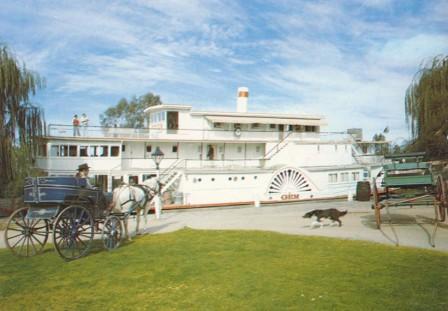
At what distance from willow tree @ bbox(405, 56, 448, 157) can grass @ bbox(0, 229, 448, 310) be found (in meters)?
7.69

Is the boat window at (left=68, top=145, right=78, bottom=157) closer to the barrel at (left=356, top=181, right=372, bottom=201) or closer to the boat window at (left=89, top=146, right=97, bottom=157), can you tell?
the boat window at (left=89, top=146, right=97, bottom=157)

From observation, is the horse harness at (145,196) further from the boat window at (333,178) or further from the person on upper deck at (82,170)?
the boat window at (333,178)

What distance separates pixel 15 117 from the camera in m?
19.8

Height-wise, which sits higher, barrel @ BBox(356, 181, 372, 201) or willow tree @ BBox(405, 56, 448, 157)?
willow tree @ BBox(405, 56, 448, 157)

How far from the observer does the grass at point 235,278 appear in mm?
6359

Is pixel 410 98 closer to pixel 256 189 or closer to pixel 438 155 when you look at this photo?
pixel 438 155

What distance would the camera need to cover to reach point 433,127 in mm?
16359

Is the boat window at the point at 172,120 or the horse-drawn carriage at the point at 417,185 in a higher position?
the boat window at the point at 172,120

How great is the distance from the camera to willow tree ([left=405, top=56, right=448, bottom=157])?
633 inches

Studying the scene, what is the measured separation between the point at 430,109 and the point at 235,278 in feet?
45.3

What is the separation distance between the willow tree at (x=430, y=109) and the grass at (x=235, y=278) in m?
7.69

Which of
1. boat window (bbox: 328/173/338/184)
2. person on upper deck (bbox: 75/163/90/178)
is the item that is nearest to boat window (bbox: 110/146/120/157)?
person on upper deck (bbox: 75/163/90/178)

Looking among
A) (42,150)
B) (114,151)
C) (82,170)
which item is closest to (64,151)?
(42,150)

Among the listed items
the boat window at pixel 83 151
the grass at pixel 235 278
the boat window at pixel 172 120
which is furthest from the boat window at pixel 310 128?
the grass at pixel 235 278
